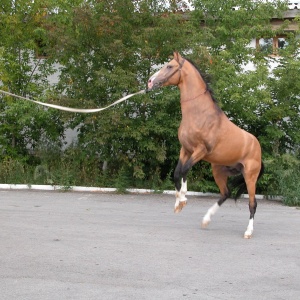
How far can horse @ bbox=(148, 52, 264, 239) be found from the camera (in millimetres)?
8375

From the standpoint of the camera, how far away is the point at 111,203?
489 inches

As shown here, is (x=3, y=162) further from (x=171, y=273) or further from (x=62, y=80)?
(x=171, y=273)

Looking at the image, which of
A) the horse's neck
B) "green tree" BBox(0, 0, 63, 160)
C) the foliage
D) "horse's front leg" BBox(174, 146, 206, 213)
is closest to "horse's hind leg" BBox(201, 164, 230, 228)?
"horse's front leg" BBox(174, 146, 206, 213)

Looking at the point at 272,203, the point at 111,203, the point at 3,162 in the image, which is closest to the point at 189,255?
the point at 111,203

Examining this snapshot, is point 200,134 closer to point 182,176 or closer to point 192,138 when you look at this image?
point 192,138

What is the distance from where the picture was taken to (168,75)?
845 cm

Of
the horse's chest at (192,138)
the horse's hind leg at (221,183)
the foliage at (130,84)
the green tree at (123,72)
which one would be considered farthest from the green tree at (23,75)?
the horse's chest at (192,138)

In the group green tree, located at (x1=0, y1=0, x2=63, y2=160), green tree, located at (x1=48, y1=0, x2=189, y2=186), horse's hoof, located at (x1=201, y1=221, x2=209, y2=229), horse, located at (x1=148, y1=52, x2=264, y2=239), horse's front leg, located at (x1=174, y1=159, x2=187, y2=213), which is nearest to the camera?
horse's front leg, located at (x1=174, y1=159, x2=187, y2=213)

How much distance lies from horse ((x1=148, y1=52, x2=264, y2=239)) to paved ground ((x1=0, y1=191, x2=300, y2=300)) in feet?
2.63

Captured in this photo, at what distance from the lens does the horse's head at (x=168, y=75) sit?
8394 millimetres

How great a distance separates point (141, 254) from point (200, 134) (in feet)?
7.27

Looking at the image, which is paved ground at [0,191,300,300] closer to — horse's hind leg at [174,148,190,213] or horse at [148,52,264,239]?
horse's hind leg at [174,148,190,213]

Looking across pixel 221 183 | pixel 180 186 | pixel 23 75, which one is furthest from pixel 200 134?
pixel 23 75

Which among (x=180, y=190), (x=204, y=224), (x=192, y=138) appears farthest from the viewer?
(x=204, y=224)
